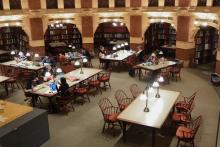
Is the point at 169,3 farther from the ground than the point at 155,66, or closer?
farther from the ground

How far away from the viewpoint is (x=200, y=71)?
16.9 metres

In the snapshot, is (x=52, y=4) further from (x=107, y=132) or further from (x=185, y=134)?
(x=185, y=134)

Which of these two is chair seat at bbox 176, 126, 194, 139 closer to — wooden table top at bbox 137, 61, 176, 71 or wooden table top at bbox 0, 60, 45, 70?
wooden table top at bbox 137, 61, 176, 71

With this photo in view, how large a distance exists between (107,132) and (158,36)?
13.0 metres

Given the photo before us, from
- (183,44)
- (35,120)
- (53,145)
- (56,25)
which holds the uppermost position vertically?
(56,25)

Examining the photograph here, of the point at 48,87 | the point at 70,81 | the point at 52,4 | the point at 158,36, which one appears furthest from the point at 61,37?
the point at 48,87

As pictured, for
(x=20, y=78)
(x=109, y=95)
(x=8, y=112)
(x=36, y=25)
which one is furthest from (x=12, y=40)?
(x=8, y=112)

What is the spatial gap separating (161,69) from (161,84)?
4.13 feet

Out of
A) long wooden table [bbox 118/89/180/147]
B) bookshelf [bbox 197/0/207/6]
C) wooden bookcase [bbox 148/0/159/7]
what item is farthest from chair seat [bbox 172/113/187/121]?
wooden bookcase [bbox 148/0/159/7]

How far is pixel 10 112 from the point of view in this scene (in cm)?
840

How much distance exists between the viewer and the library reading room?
28.8 ft

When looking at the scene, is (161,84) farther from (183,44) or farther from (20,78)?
(20,78)

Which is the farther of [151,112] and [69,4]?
[69,4]

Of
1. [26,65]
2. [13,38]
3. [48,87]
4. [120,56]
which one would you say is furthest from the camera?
[13,38]
